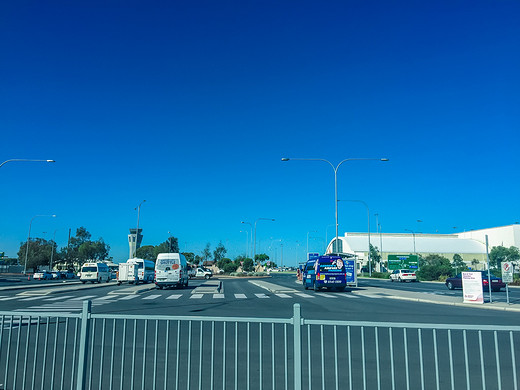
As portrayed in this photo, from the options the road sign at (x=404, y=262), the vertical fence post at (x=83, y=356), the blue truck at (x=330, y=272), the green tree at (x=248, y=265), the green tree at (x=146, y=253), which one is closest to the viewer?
the vertical fence post at (x=83, y=356)

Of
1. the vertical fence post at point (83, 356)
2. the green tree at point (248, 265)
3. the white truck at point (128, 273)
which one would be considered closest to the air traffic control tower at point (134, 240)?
the white truck at point (128, 273)

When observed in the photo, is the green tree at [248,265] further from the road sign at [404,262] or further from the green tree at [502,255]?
the green tree at [502,255]

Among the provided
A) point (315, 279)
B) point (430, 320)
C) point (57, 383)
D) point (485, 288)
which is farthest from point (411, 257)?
point (57, 383)

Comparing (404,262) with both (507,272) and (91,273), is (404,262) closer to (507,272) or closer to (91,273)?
(91,273)

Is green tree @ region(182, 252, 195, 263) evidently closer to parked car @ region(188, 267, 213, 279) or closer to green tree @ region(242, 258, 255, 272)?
green tree @ region(242, 258, 255, 272)

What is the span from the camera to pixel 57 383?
20.6ft

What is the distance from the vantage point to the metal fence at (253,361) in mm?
4715

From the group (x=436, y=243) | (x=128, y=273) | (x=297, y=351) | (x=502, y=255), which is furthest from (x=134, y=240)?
(x=436, y=243)

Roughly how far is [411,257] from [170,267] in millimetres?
45513

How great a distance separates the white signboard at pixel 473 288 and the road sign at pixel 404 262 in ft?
150

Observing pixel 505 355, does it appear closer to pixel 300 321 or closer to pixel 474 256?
pixel 300 321

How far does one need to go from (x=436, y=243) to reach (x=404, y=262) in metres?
71.9

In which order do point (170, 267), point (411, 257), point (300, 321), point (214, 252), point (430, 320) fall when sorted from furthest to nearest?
point (214, 252) → point (411, 257) → point (170, 267) → point (430, 320) → point (300, 321)

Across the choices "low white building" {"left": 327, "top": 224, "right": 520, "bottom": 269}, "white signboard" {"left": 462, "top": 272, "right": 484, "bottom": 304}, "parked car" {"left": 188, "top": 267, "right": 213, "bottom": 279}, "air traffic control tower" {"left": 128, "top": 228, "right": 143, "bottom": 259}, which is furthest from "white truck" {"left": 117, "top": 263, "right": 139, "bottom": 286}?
"low white building" {"left": 327, "top": 224, "right": 520, "bottom": 269}
